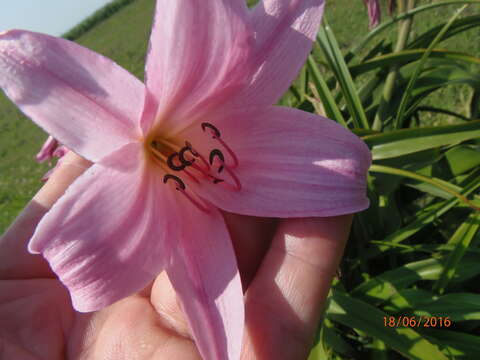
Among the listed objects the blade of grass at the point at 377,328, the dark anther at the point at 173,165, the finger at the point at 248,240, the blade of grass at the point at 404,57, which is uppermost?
the blade of grass at the point at 404,57

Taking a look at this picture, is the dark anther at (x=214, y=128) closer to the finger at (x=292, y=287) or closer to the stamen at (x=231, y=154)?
the stamen at (x=231, y=154)

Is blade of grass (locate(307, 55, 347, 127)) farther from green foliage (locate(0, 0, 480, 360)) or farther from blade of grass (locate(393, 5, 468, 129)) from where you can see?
blade of grass (locate(393, 5, 468, 129))

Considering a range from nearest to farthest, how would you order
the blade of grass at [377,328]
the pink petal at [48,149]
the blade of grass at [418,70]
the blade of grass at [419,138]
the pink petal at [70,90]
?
the pink petal at [70,90]
the blade of grass at [377,328]
the blade of grass at [419,138]
the blade of grass at [418,70]
the pink petal at [48,149]

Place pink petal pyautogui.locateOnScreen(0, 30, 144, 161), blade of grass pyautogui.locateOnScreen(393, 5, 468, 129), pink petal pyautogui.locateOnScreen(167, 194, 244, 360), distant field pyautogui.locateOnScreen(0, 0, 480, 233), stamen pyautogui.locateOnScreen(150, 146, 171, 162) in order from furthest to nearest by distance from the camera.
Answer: distant field pyautogui.locateOnScreen(0, 0, 480, 233) < blade of grass pyautogui.locateOnScreen(393, 5, 468, 129) < stamen pyautogui.locateOnScreen(150, 146, 171, 162) < pink petal pyautogui.locateOnScreen(167, 194, 244, 360) < pink petal pyautogui.locateOnScreen(0, 30, 144, 161)

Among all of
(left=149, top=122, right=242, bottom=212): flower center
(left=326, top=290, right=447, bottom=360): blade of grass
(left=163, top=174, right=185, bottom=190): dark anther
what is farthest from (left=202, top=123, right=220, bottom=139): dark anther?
(left=326, top=290, right=447, bottom=360): blade of grass

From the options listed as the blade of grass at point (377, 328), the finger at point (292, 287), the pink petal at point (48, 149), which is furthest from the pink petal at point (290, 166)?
the pink petal at point (48, 149)

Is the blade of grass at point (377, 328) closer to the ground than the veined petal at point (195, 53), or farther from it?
closer to the ground

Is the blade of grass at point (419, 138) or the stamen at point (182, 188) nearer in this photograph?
the stamen at point (182, 188)
